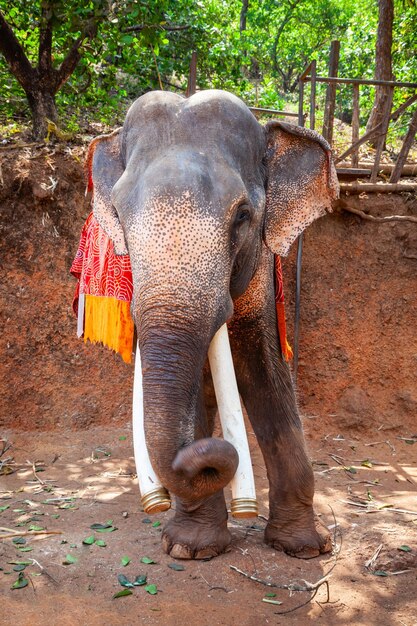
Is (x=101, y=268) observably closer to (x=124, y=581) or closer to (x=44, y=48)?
(x=124, y=581)

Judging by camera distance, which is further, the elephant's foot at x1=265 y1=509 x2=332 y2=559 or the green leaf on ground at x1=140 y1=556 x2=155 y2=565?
the elephant's foot at x1=265 y1=509 x2=332 y2=559

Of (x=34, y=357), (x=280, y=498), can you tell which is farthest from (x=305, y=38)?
(x=280, y=498)

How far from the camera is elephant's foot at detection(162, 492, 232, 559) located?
3.56 m

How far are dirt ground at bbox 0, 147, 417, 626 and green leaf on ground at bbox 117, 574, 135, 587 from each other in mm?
433

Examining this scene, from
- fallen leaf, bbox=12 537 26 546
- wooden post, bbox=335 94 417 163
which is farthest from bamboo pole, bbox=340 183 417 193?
fallen leaf, bbox=12 537 26 546

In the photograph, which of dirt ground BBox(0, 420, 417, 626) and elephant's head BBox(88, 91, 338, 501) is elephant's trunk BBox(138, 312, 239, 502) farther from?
dirt ground BBox(0, 420, 417, 626)

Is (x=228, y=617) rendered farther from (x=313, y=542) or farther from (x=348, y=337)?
A: (x=348, y=337)

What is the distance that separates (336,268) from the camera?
21.1 feet

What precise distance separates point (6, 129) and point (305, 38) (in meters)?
13.4

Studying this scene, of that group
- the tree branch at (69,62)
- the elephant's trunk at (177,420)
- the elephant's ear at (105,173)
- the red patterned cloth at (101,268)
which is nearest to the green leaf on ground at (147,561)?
the elephant's trunk at (177,420)

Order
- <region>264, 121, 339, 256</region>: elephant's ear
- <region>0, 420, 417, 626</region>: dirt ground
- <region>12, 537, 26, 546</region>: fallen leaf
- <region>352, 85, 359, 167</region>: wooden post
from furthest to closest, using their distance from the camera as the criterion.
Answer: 1. <region>352, 85, 359, 167</region>: wooden post
2. <region>12, 537, 26, 546</region>: fallen leaf
3. <region>264, 121, 339, 256</region>: elephant's ear
4. <region>0, 420, 417, 626</region>: dirt ground

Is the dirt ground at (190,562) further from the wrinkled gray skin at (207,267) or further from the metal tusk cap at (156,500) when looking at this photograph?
the metal tusk cap at (156,500)

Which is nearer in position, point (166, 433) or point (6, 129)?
point (166, 433)

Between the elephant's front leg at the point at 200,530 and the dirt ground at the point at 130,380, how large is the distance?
0.76 feet
